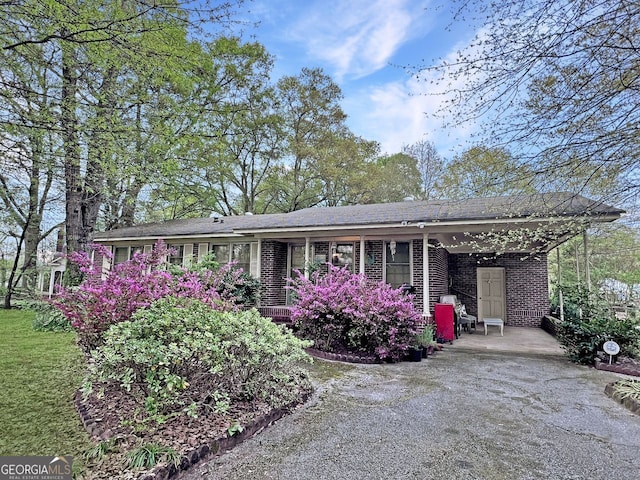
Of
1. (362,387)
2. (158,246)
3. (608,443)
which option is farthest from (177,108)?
(608,443)

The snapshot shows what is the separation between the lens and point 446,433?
336cm

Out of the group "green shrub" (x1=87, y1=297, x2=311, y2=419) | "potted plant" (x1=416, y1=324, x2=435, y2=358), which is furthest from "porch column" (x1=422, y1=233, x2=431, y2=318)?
"green shrub" (x1=87, y1=297, x2=311, y2=419)

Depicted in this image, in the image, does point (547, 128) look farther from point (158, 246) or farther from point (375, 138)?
point (375, 138)

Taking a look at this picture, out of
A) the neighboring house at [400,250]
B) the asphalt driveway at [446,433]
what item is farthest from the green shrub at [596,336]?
the neighboring house at [400,250]

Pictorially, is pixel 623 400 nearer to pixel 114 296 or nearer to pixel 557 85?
pixel 557 85

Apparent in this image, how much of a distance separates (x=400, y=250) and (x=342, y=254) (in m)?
1.92

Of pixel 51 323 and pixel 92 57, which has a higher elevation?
pixel 92 57

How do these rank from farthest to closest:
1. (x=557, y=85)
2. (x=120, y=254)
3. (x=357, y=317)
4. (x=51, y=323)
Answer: (x=120, y=254) < (x=51, y=323) < (x=357, y=317) < (x=557, y=85)

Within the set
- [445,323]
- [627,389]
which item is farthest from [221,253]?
[627,389]

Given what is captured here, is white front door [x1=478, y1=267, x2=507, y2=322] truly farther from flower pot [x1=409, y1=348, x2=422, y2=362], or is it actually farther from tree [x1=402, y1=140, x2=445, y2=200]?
tree [x1=402, y1=140, x2=445, y2=200]

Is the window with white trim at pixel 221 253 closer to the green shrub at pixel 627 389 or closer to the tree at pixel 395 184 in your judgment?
the green shrub at pixel 627 389

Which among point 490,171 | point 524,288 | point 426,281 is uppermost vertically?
point 490,171

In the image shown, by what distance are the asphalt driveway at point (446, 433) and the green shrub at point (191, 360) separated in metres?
0.51

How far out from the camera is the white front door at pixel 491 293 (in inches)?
470
